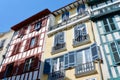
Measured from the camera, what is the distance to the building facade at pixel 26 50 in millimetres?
15739

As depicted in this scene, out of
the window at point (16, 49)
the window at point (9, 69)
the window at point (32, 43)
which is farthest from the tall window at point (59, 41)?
the window at point (9, 69)

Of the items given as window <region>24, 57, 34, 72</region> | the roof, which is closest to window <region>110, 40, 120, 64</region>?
window <region>24, 57, 34, 72</region>

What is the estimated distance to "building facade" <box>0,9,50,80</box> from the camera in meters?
15.7

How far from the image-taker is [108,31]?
1302 centimetres

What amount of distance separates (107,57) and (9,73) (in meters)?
11.1

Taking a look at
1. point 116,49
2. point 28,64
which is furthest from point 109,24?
point 28,64

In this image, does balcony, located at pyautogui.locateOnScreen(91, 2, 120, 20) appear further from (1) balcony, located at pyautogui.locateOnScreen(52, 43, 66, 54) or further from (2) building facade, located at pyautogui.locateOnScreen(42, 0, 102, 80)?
(1) balcony, located at pyautogui.locateOnScreen(52, 43, 66, 54)

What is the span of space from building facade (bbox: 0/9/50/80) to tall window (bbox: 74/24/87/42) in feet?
13.2

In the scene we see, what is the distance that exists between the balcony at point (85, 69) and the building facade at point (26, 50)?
13.3 ft

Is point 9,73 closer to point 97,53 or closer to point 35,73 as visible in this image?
point 35,73

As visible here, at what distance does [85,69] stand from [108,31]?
379cm

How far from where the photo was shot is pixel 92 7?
53.4 ft

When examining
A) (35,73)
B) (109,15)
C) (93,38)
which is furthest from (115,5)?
(35,73)

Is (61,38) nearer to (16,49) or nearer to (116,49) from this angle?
(116,49)
